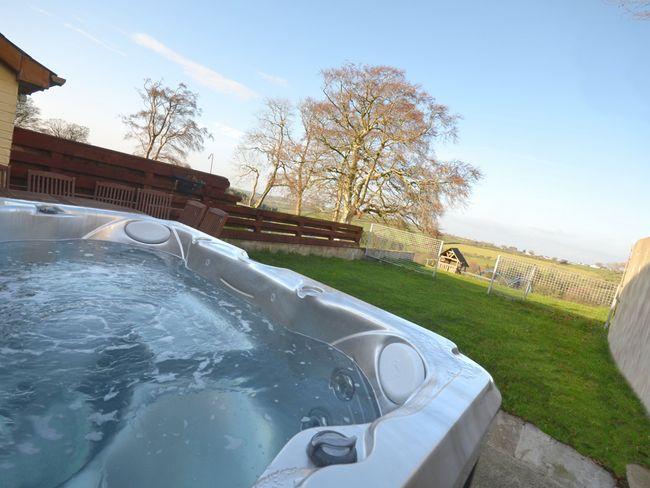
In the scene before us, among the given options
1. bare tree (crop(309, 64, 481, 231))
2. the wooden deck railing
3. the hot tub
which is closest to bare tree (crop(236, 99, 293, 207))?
bare tree (crop(309, 64, 481, 231))

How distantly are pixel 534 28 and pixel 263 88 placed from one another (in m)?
11.5

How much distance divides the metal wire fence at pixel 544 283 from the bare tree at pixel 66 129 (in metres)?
16.5

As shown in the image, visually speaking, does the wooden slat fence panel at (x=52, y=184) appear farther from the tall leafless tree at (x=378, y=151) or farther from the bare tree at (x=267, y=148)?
the bare tree at (x=267, y=148)

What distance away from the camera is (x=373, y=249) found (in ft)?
30.8

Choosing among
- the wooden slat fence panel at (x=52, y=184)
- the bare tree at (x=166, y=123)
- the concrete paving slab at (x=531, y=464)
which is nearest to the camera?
the concrete paving slab at (x=531, y=464)

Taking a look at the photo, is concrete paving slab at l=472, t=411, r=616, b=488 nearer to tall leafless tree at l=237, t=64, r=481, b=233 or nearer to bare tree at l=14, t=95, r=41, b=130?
tall leafless tree at l=237, t=64, r=481, b=233

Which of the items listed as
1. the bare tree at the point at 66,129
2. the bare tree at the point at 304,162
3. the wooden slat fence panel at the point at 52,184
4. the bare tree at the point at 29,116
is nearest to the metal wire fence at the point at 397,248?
the bare tree at the point at 304,162

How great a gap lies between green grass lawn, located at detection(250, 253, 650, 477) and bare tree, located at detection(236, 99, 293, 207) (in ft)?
27.5

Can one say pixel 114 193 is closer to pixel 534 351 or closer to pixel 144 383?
pixel 144 383

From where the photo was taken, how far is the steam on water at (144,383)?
1.05 meters

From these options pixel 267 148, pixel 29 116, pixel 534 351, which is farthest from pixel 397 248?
Answer: pixel 29 116

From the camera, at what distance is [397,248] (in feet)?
31.7

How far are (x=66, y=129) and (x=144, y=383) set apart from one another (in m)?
18.2

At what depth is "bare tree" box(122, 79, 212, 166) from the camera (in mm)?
16750
